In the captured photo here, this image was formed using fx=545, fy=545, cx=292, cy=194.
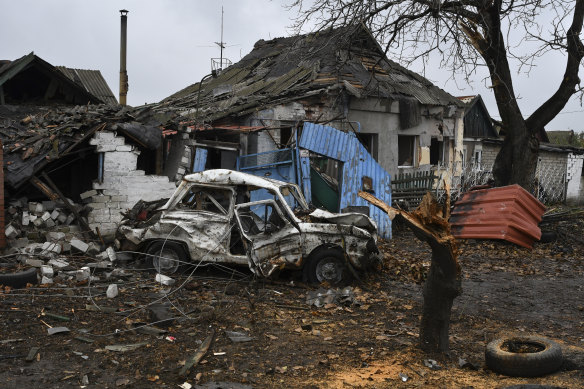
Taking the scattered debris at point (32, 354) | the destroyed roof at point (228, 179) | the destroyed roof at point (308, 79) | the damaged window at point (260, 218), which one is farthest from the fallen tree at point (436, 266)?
the destroyed roof at point (308, 79)

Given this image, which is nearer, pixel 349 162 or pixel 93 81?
pixel 349 162

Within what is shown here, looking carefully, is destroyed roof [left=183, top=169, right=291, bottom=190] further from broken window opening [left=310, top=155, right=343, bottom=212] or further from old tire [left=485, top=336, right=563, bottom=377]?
old tire [left=485, top=336, right=563, bottom=377]

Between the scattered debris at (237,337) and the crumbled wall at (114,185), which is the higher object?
the crumbled wall at (114,185)

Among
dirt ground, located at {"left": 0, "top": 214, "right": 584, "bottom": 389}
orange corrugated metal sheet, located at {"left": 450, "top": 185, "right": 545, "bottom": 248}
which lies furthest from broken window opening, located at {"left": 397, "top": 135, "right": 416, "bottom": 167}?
dirt ground, located at {"left": 0, "top": 214, "right": 584, "bottom": 389}

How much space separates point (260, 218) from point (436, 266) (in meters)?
3.84

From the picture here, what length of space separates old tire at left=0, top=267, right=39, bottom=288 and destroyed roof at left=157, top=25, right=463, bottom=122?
6525mm

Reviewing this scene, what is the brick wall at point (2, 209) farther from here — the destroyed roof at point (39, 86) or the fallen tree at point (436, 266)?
the destroyed roof at point (39, 86)

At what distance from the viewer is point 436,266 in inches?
221

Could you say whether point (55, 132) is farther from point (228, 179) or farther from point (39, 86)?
point (39, 86)

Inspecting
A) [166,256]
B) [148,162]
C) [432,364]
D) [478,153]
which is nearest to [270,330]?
[432,364]

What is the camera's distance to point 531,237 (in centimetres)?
1244

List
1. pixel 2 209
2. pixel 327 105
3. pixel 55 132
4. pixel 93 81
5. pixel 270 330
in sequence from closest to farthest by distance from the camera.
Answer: pixel 270 330, pixel 2 209, pixel 55 132, pixel 327 105, pixel 93 81

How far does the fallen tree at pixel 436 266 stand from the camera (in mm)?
5266

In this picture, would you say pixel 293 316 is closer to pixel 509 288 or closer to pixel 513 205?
pixel 509 288
